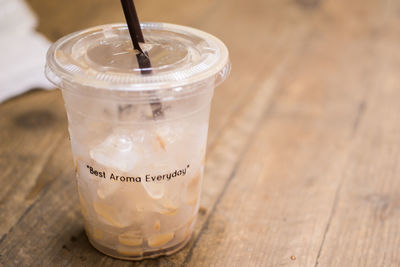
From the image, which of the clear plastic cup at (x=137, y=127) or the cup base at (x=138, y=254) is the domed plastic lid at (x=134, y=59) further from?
the cup base at (x=138, y=254)

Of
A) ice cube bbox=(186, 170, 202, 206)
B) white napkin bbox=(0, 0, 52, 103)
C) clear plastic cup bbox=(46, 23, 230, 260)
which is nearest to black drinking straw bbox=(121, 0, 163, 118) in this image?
clear plastic cup bbox=(46, 23, 230, 260)

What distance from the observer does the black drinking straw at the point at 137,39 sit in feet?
2.03

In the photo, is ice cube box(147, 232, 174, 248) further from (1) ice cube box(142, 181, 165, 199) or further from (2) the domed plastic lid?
(2) the domed plastic lid

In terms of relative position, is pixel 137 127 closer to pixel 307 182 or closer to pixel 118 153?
pixel 118 153

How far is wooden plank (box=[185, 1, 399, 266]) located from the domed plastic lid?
0.26 meters

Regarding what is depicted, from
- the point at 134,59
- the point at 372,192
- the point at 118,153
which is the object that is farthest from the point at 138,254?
the point at 372,192

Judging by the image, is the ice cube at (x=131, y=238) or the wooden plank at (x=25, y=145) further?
the wooden plank at (x=25, y=145)

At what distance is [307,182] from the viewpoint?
91 centimetres

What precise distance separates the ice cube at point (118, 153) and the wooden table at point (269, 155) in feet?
0.53

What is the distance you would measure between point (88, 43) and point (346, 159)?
1.80 feet

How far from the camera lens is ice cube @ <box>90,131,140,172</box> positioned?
25.0 inches

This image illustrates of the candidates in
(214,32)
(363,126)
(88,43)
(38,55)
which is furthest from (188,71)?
(214,32)

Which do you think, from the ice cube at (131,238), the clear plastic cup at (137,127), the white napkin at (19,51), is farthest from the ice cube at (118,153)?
the white napkin at (19,51)

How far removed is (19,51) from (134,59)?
0.67 metres
